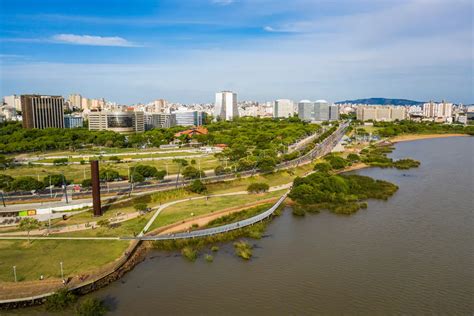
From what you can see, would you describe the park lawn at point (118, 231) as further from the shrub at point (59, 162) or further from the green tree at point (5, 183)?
the shrub at point (59, 162)

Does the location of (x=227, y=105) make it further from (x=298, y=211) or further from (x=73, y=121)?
(x=298, y=211)

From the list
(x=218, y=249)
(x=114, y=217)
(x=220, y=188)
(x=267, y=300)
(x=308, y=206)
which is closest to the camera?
(x=267, y=300)

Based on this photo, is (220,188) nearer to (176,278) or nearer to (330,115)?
(176,278)

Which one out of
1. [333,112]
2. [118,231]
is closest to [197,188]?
[118,231]

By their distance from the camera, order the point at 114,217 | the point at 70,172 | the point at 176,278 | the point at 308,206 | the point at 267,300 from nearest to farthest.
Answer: the point at 267,300, the point at 176,278, the point at 114,217, the point at 308,206, the point at 70,172

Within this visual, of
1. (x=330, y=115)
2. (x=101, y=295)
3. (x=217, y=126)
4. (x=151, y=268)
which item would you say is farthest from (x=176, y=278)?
(x=330, y=115)
